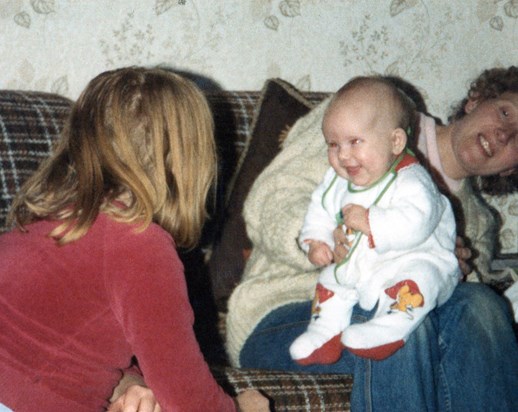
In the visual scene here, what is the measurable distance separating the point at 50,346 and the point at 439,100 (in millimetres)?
1928

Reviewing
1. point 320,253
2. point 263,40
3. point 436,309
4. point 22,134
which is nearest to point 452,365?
point 436,309

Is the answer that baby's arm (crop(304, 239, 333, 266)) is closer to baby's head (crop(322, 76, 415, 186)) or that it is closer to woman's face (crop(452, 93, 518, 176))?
baby's head (crop(322, 76, 415, 186))

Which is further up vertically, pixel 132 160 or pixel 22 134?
pixel 132 160

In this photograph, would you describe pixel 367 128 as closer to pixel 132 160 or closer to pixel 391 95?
pixel 391 95

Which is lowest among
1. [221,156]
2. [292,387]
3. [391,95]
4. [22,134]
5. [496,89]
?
[292,387]

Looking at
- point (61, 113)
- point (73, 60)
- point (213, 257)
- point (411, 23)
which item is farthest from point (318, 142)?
point (411, 23)

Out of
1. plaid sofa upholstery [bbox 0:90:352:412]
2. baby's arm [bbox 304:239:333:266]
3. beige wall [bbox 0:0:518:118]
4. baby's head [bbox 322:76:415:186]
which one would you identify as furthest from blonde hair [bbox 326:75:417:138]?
beige wall [bbox 0:0:518:118]

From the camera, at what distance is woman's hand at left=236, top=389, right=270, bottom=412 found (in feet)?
3.83

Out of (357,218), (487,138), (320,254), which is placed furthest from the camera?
(487,138)

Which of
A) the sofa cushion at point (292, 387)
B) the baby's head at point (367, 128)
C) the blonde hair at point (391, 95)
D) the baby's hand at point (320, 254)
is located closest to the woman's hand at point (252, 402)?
the sofa cushion at point (292, 387)

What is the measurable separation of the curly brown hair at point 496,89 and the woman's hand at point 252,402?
1123 millimetres

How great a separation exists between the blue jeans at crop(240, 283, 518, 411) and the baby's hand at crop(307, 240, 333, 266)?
0.39 ft

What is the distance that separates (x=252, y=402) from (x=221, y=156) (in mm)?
852

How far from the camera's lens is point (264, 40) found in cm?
229
